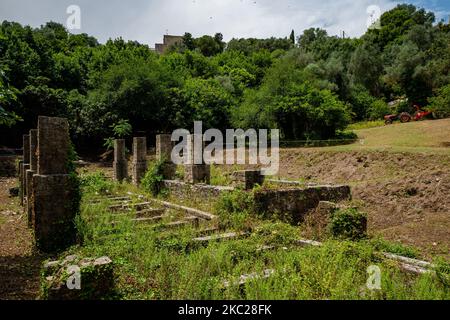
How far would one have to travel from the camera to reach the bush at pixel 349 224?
28.8 ft

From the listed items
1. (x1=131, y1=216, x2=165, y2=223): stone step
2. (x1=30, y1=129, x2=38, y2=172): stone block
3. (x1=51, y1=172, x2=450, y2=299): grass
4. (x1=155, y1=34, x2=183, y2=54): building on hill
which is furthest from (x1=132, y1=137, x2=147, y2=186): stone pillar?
(x1=155, y1=34, x2=183, y2=54): building on hill

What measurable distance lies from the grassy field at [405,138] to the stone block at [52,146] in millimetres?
16208

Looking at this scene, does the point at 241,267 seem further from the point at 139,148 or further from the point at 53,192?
the point at 139,148

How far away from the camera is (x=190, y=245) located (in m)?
7.33

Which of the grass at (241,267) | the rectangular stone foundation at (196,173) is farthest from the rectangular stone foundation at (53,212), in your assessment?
the rectangular stone foundation at (196,173)

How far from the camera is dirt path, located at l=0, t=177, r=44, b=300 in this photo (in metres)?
5.58

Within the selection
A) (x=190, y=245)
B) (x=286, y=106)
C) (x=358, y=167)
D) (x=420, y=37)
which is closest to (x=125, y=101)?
(x=286, y=106)

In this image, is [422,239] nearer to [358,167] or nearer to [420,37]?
[358,167]

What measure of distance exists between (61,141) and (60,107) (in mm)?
22878

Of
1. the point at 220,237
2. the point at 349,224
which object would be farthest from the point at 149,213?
the point at 349,224

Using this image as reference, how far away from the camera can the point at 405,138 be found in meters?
24.0

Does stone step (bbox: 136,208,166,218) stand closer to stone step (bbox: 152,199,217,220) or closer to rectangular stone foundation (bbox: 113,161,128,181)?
stone step (bbox: 152,199,217,220)

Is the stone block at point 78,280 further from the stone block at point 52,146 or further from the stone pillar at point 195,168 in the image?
the stone pillar at point 195,168

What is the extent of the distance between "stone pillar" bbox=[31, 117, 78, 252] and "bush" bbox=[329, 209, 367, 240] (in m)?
6.26
